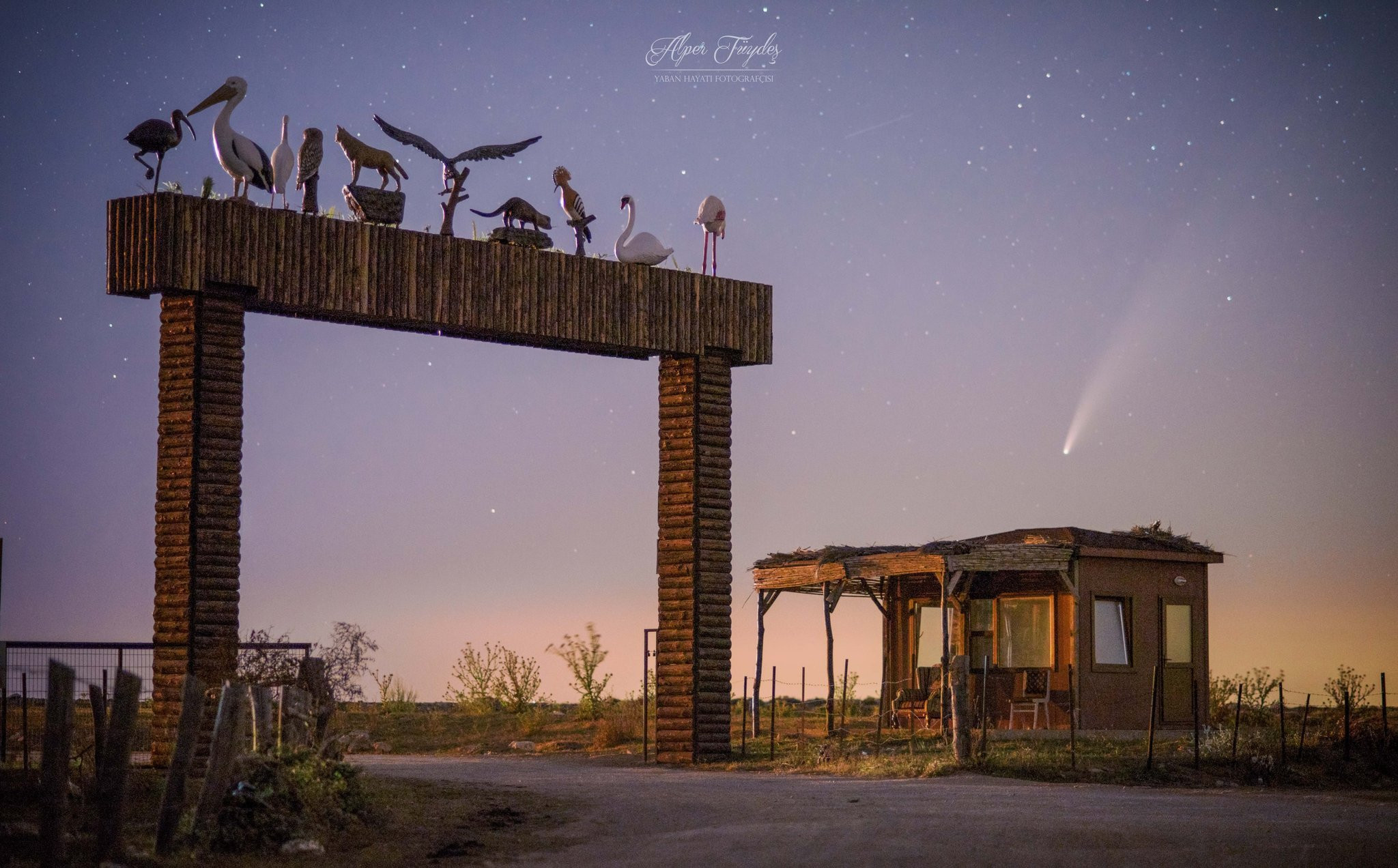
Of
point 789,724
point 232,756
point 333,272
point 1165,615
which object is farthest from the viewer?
point 789,724

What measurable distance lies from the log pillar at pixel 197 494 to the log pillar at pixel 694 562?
6.26 m

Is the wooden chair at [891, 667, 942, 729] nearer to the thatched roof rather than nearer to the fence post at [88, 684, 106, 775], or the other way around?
the thatched roof

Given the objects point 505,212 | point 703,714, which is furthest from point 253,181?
point 703,714

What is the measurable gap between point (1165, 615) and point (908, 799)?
12766 millimetres

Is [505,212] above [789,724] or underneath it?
above

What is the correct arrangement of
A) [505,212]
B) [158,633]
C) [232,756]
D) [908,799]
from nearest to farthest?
[232,756] < [908,799] < [158,633] < [505,212]

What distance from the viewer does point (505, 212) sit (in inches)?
800

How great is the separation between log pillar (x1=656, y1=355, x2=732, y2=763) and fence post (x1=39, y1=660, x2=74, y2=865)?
12.1 meters

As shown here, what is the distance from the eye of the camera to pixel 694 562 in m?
20.8

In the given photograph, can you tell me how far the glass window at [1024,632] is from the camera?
25.0m

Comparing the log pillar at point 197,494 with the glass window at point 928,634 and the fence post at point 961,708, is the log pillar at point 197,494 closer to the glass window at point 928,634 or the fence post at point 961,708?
the fence post at point 961,708

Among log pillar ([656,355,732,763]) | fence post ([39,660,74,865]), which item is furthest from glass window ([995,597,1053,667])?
fence post ([39,660,74,865])

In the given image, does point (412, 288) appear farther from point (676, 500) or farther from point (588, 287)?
point (676, 500)

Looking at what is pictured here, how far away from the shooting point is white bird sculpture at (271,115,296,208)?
18125mm
